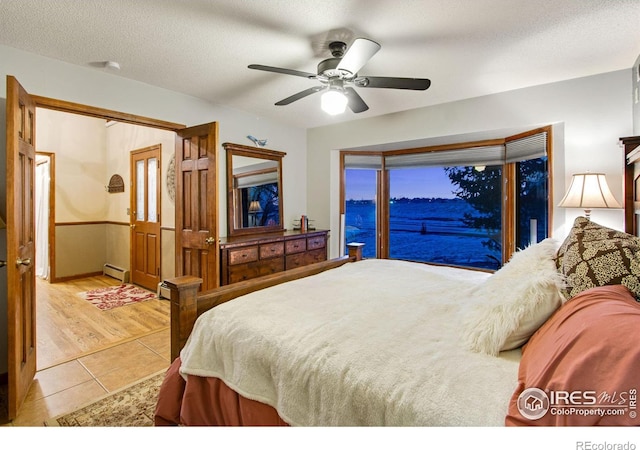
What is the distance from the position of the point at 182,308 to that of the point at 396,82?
1920mm

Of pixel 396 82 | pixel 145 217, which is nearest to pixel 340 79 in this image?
pixel 396 82

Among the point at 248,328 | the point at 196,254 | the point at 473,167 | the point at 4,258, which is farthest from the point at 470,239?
the point at 4,258

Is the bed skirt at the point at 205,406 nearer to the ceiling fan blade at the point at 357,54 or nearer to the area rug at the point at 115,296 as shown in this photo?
the ceiling fan blade at the point at 357,54

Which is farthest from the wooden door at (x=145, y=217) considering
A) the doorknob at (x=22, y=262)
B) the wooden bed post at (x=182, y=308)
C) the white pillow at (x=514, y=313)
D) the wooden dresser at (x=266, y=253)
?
the white pillow at (x=514, y=313)

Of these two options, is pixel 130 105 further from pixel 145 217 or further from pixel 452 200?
pixel 452 200

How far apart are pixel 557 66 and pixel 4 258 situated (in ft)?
14.6

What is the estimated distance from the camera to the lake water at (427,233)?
165 inches

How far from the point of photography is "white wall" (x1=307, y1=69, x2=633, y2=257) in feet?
8.67

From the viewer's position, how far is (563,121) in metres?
2.87

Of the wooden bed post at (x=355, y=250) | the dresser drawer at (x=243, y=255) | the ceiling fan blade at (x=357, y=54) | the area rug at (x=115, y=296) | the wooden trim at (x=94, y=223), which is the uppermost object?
the ceiling fan blade at (x=357, y=54)

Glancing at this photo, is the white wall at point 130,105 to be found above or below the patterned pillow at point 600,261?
above

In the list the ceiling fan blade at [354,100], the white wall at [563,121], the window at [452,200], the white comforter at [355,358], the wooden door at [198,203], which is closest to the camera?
the white comforter at [355,358]

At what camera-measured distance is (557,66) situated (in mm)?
2568

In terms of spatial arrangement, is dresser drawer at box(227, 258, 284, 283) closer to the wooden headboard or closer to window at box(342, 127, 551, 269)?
window at box(342, 127, 551, 269)
